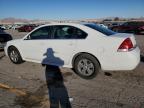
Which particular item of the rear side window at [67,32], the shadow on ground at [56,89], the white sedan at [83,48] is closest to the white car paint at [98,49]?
the white sedan at [83,48]

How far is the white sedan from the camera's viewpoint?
5660 mm

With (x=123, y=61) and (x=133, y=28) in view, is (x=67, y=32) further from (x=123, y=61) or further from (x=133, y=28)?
(x=133, y=28)

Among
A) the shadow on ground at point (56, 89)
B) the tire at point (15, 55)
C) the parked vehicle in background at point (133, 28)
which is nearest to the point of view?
the shadow on ground at point (56, 89)

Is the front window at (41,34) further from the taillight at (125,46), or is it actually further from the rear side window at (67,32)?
the taillight at (125,46)

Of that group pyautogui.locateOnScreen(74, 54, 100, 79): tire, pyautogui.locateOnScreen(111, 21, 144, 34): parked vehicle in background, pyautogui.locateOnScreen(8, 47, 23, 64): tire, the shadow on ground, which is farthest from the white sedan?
pyautogui.locateOnScreen(111, 21, 144, 34): parked vehicle in background

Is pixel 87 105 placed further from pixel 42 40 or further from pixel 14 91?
pixel 42 40

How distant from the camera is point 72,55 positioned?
21.0 feet

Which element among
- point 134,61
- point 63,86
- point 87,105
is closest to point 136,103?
point 87,105

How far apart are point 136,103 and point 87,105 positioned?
104 centimetres

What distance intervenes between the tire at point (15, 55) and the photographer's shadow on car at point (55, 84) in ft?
4.29

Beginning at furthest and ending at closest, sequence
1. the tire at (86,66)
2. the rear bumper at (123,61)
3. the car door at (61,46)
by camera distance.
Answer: the car door at (61,46), the tire at (86,66), the rear bumper at (123,61)

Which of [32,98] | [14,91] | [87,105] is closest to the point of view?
[87,105]

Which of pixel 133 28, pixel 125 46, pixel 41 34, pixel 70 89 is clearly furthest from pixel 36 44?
pixel 133 28

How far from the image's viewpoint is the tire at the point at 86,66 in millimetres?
6031
